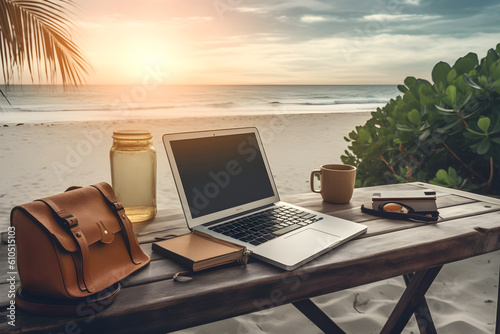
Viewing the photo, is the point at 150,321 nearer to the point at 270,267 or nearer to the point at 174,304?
the point at 174,304

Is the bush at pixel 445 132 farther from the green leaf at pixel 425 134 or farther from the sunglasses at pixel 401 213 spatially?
the sunglasses at pixel 401 213

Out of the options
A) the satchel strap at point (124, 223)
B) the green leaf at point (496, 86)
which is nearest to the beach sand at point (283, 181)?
the satchel strap at point (124, 223)

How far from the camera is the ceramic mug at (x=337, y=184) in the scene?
1.34 metres

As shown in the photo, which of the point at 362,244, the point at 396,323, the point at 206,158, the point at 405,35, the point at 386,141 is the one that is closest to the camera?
the point at 362,244

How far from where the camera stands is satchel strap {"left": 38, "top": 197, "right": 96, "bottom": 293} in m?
0.70

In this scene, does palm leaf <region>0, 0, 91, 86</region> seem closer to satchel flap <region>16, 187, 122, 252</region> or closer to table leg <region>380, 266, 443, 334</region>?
satchel flap <region>16, 187, 122, 252</region>

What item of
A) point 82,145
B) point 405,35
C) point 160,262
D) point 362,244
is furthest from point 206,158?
point 405,35

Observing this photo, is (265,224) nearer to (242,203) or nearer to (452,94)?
(242,203)

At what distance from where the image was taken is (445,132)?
210cm

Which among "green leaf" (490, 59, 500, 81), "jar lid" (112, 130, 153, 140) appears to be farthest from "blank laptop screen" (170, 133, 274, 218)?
"green leaf" (490, 59, 500, 81)

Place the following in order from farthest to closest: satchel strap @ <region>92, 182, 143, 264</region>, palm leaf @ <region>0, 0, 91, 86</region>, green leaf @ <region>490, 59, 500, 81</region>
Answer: palm leaf @ <region>0, 0, 91, 86</region>, green leaf @ <region>490, 59, 500, 81</region>, satchel strap @ <region>92, 182, 143, 264</region>

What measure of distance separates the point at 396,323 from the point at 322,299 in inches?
23.6

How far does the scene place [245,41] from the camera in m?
20.1

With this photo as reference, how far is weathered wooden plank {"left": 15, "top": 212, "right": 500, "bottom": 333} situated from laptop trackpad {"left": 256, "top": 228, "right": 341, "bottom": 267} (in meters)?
0.02
